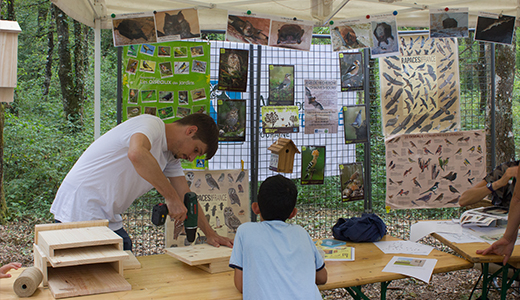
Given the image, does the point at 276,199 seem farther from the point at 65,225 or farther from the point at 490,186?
the point at 490,186

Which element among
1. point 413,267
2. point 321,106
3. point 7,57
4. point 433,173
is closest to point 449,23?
point 321,106

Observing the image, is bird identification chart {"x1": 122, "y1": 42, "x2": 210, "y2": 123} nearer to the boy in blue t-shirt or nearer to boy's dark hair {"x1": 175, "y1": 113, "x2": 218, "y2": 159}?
boy's dark hair {"x1": 175, "y1": 113, "x2": 218, "y2": 159}

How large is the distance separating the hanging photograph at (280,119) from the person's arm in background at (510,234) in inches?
84.3

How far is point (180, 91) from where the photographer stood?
382 centimetres

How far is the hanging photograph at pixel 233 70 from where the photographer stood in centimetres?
397

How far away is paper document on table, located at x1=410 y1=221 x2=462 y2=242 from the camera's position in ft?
10.1

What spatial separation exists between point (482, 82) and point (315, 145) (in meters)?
2.44

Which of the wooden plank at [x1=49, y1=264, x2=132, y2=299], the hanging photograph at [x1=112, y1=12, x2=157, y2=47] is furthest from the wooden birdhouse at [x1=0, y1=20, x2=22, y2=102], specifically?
the hanging photograph at [x1=112, y1=12, x2=157, y2=47]

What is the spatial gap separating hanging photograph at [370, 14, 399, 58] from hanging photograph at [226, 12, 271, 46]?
995 millimetres

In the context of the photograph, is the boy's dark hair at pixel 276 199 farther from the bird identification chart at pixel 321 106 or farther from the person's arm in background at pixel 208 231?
the bird identification chart at pixel 321 106

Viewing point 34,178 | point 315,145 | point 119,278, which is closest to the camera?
point 119,278

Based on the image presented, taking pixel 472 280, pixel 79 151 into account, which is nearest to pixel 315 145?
pixel 472 280

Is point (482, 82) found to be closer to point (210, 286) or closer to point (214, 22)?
point (214, 22)

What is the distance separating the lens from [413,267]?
2379 millimetres
